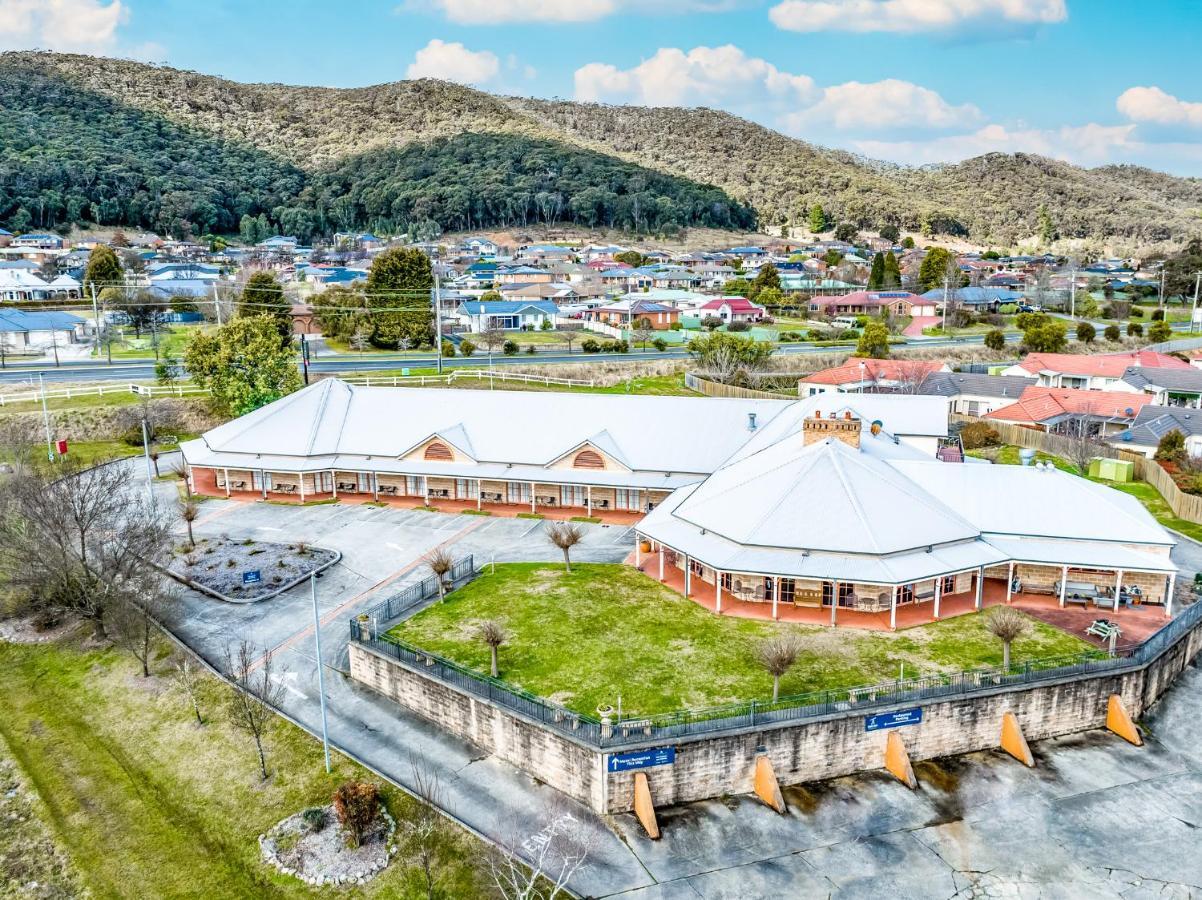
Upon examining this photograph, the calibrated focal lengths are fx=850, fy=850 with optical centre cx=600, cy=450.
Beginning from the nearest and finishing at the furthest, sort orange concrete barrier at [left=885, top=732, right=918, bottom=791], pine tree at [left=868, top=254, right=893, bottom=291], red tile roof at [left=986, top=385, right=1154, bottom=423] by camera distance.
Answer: orange concrete barrier at [left=885, top=732, right=918, bottom=791], red tile roof at [left=986, top=385, right=1154, bottom=423], pine tree at [left=868, top=254, right=893, bottom=291]

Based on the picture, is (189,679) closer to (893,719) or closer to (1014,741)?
(893,719)

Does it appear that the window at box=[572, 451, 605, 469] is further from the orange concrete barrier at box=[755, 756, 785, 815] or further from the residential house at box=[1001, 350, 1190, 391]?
the residential house at box=[1001, 350, 1190, 391]

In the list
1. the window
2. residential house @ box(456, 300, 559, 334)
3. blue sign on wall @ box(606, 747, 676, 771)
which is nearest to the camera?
blue sign on wall @ box(606, 747, 676, 771)

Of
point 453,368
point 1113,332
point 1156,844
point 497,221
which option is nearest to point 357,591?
point 1156,844

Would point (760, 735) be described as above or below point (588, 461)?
A: below

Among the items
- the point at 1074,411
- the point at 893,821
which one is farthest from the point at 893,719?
the point at 1074,411

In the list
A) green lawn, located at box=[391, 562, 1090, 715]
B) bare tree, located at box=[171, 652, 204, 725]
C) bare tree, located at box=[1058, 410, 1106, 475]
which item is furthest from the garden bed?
bare tree, located at box=[1058, 410, 1106, 475]

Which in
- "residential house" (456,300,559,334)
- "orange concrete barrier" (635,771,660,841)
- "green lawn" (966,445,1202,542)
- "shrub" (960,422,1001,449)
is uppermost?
"residential house" (456,300,559,334)
